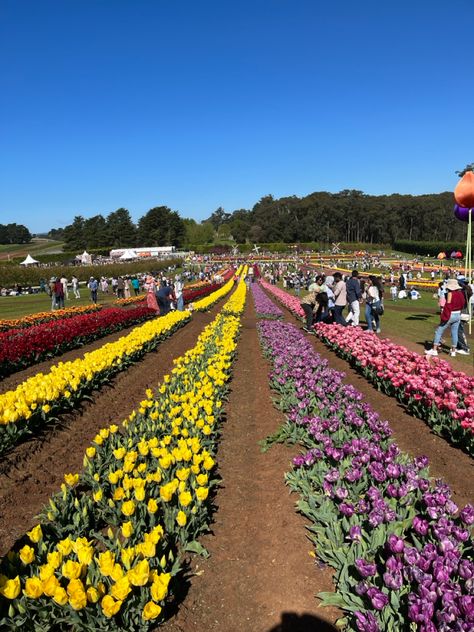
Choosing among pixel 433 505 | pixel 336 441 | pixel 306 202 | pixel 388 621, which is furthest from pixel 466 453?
pixel 306 202

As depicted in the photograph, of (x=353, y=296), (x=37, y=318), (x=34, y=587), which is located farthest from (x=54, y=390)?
(x=37, y=318)

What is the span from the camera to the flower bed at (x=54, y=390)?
5844 millimetres

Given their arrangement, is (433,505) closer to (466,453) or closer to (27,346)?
(466,453)

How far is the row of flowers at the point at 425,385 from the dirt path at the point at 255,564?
243 cm

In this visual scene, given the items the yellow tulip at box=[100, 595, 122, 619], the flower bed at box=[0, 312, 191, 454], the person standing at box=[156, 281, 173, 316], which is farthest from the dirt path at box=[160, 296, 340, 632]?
the person standing at box=[156, 281, 173, 316]

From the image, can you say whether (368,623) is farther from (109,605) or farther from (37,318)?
(37,318)

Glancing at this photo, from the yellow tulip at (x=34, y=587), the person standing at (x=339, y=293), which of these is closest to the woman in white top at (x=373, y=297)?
the person standing at (x=339, y=293)

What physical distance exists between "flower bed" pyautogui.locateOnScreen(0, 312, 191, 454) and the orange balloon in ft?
38.3

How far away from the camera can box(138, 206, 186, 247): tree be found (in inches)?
5832

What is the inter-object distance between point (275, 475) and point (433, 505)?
7.06ft

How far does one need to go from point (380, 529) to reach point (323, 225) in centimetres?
14557

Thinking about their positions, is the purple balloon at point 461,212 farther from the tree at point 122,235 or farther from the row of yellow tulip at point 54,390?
the tree at point 122,235

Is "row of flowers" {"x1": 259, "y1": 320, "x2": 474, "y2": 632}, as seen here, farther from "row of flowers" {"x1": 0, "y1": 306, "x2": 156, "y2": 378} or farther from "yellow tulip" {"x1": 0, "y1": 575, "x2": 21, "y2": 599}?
"row of flowers" {"x1": 0, "y1": 306, "x2": 156, "y2": 378}

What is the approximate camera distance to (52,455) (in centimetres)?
605
